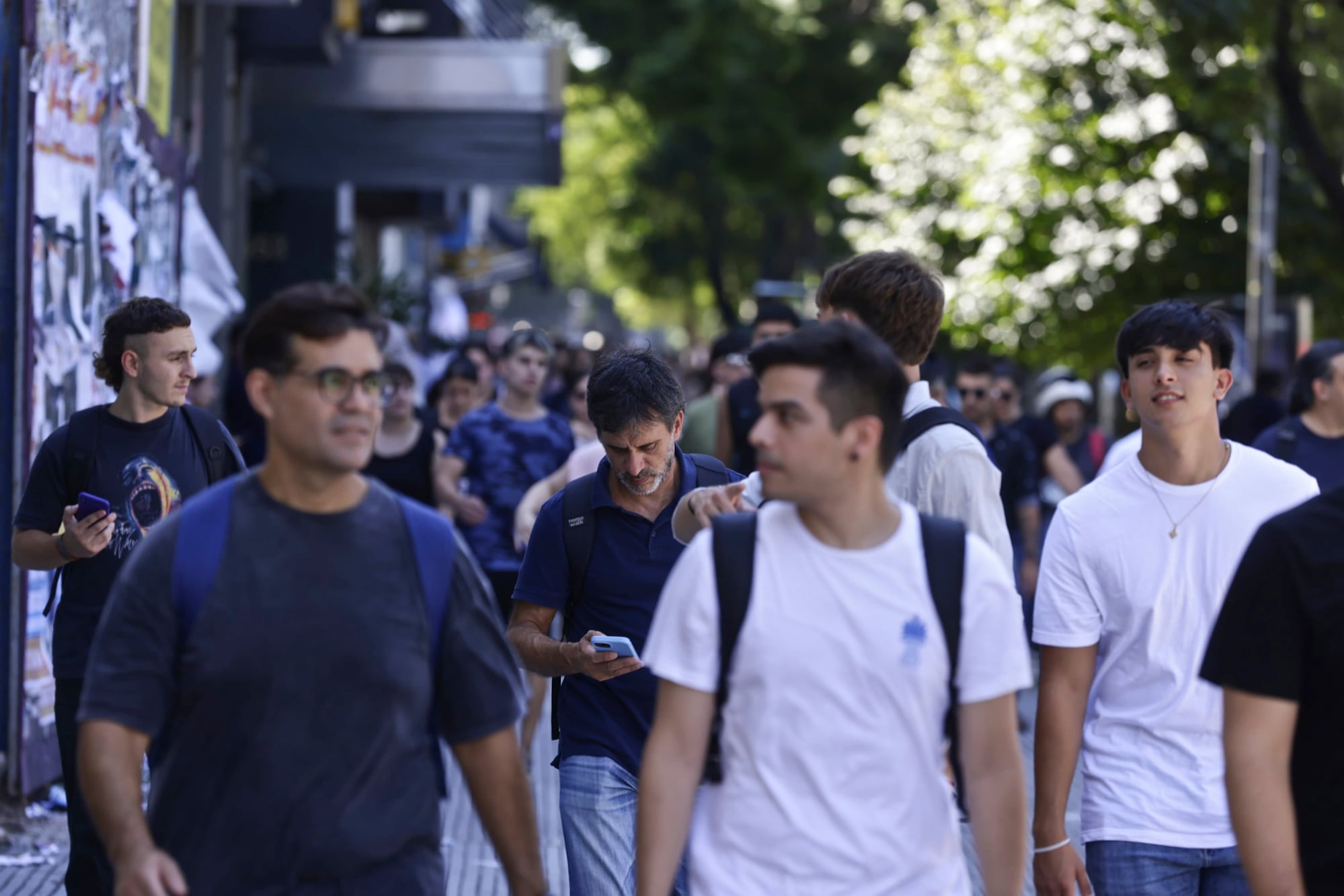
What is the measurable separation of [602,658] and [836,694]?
1.48 metres

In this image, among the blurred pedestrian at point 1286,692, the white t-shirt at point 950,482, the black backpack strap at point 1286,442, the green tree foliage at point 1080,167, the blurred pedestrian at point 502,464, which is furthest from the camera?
the green tree foliage at point 1080,167

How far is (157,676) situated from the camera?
3.24 metres

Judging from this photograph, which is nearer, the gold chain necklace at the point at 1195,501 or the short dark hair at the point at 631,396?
the gold chain necklace at the point at 1195,501

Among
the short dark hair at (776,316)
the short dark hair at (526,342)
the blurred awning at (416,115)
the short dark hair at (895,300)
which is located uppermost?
the blurred awning at (416,115)

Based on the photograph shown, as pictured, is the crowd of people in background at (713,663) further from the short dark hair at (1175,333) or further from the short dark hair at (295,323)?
the short dark hair at (1175,333)

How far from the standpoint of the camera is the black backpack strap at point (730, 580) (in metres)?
3.29

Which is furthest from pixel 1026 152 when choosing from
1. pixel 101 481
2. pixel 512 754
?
pixel 512 754

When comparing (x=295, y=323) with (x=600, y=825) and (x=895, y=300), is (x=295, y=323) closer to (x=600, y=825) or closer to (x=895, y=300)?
(x=895, y=300)

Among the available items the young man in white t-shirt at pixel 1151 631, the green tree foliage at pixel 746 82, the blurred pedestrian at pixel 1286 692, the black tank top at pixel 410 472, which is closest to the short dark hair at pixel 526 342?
the black tank top at pixel 410 472

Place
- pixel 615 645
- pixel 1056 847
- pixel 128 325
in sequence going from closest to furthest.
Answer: pixel 1056 847 → pixel 615 645 → pixel 128 325

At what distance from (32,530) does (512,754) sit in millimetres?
2347

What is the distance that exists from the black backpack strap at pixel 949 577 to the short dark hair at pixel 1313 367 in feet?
15.2

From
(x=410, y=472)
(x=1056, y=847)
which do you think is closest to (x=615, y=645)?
(x=1056, y=847)

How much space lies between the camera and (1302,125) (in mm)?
17422
